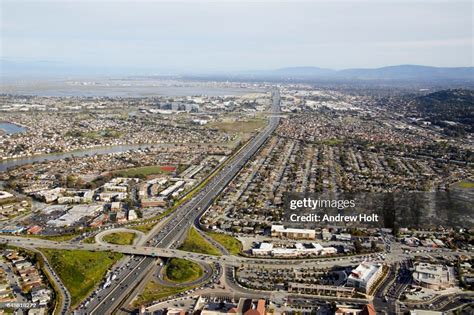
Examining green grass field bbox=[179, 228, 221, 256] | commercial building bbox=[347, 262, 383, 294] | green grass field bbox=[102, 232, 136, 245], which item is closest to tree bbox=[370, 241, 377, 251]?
commercial building bbox=[347, 262, 383, 294]

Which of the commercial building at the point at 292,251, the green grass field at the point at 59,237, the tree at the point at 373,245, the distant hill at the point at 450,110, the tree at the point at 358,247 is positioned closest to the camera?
the commercial building at the point at 292,251

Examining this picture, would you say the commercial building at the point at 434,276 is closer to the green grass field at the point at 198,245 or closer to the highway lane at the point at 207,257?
the highway lane at the point at 207,257

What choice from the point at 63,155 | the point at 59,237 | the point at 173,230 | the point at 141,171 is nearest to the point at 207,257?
the point at 173,230

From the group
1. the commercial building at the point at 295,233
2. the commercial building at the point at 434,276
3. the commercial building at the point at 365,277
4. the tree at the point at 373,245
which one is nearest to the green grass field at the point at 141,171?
the commercial building at the point at 295,233

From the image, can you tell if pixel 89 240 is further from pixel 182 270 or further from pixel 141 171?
pixel 141 171

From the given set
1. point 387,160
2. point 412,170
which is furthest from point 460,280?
point 387,160
